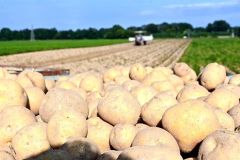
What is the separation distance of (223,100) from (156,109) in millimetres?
878

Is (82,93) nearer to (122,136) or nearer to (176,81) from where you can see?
(122,136)

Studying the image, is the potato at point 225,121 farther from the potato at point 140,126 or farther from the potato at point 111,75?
the potato at point 111,75

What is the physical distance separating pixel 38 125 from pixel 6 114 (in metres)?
0.43

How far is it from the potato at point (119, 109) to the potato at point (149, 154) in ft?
3.37

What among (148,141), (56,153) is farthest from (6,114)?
(148,141)

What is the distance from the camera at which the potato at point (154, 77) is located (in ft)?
19.5

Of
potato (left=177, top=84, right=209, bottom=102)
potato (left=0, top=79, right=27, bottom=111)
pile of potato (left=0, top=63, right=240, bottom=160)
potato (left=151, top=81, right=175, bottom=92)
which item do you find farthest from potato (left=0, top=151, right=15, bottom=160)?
potato (left=151, top=81, right=175, bottom=92)

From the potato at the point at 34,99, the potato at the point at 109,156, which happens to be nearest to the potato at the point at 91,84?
the potato at the point at 34,99

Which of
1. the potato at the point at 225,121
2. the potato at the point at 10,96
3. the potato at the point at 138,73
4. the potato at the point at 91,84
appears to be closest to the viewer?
the potato at the point at 225,121

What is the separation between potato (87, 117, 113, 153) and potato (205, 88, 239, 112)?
49.8 inches

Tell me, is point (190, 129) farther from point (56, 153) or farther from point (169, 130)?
point (56, 153)

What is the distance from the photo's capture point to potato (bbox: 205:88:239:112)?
15.4 ft

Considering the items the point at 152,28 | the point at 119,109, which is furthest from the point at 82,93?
the point at 152,28

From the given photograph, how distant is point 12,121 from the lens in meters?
4.06
